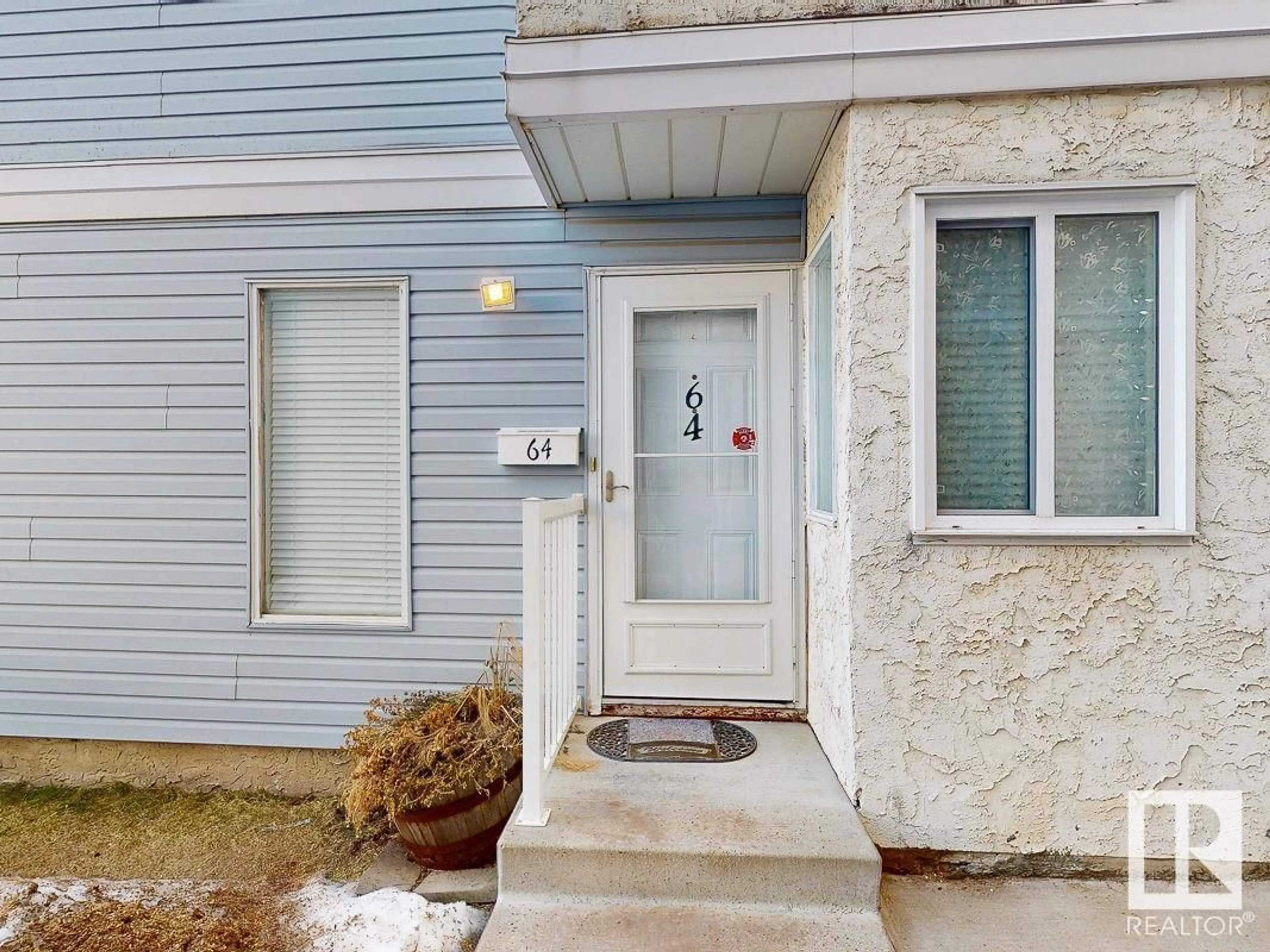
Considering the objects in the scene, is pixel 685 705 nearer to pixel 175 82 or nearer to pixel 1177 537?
pixel 1177 537

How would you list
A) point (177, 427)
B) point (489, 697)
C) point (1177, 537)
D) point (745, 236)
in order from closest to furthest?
point (1177, 537) → point (489, 697) → point (745, 236) → point (177, 427)

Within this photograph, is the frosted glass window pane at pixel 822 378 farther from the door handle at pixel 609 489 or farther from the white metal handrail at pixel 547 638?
A: the white metal handrail at pixel 547 638

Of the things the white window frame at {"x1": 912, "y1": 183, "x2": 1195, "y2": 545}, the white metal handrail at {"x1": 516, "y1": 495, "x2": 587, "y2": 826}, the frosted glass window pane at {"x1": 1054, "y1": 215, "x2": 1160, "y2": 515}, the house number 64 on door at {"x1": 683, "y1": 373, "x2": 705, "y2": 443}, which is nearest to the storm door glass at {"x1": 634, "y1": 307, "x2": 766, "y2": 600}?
the house number 64 on door at {"x1": 683, "y1": 373, "x2": 705, "y2": 443}

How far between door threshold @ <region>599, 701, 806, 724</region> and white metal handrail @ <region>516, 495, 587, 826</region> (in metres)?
0.19

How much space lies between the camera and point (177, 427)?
10.8ft

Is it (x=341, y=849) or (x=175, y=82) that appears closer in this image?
(x=341, y=849)

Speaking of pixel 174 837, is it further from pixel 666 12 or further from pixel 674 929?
pixel 666 12

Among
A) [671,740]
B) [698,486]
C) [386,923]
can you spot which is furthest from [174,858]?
[698,486]

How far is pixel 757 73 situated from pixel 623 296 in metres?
1.11

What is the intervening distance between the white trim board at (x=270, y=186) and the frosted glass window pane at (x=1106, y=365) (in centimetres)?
218

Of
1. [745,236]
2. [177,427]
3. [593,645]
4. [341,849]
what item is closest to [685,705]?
[593,645]

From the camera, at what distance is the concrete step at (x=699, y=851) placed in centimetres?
201

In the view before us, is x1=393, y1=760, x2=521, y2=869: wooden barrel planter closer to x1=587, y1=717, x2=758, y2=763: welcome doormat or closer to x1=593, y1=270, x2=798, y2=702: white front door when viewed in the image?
x1=587, y1=717, x2=758, y2=763: welcome doormat

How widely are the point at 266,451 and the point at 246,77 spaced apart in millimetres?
1797
